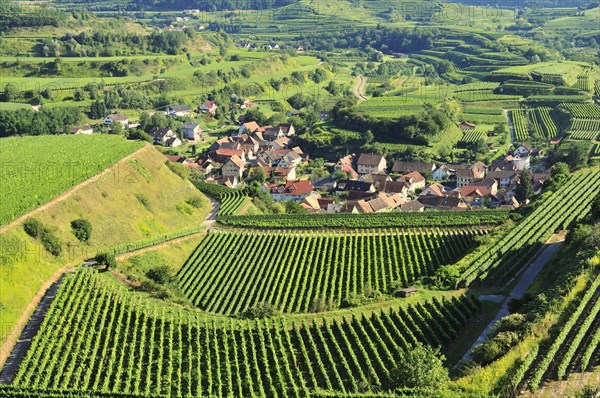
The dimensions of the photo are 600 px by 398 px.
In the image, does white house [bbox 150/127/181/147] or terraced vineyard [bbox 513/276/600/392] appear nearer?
terraced vineyard [bbox 513/276/600/392]

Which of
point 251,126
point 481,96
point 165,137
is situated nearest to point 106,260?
point 165,137

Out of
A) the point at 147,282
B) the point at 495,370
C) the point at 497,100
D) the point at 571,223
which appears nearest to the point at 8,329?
the point at 147,282

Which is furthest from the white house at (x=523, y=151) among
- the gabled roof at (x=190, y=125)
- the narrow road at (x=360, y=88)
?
the gabled roof at (x=190, y=125)

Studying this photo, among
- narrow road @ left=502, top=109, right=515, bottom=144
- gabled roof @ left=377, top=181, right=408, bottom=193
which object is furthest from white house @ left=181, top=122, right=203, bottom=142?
narrow road @ left=502, top=109, right=515, bottom=144

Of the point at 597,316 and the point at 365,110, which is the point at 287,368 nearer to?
the point at 597,316

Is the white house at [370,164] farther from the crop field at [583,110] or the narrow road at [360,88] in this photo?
the narrow road at [360,88]

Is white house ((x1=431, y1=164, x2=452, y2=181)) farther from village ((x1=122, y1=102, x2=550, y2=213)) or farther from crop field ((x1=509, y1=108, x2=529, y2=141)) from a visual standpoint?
crop field ((x1=509, y1=108, x2=529, y2=141))

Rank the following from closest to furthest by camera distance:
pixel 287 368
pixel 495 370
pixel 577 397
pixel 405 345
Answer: pixel 577 397, pixel 495 370, pixel 287 368, pixel 405 345

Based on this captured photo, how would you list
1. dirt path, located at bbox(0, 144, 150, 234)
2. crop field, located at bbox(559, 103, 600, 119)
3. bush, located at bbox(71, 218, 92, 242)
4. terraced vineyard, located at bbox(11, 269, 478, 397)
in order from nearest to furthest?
terraced vineyard, located at bbox(11, 269, 478, 397) < dirt path, located at bbox(0, 144, 150, 234) < bush, located at bbox(71, 218, 92, 242) < crop field, located at bbox(559, 103, 600, 119)
